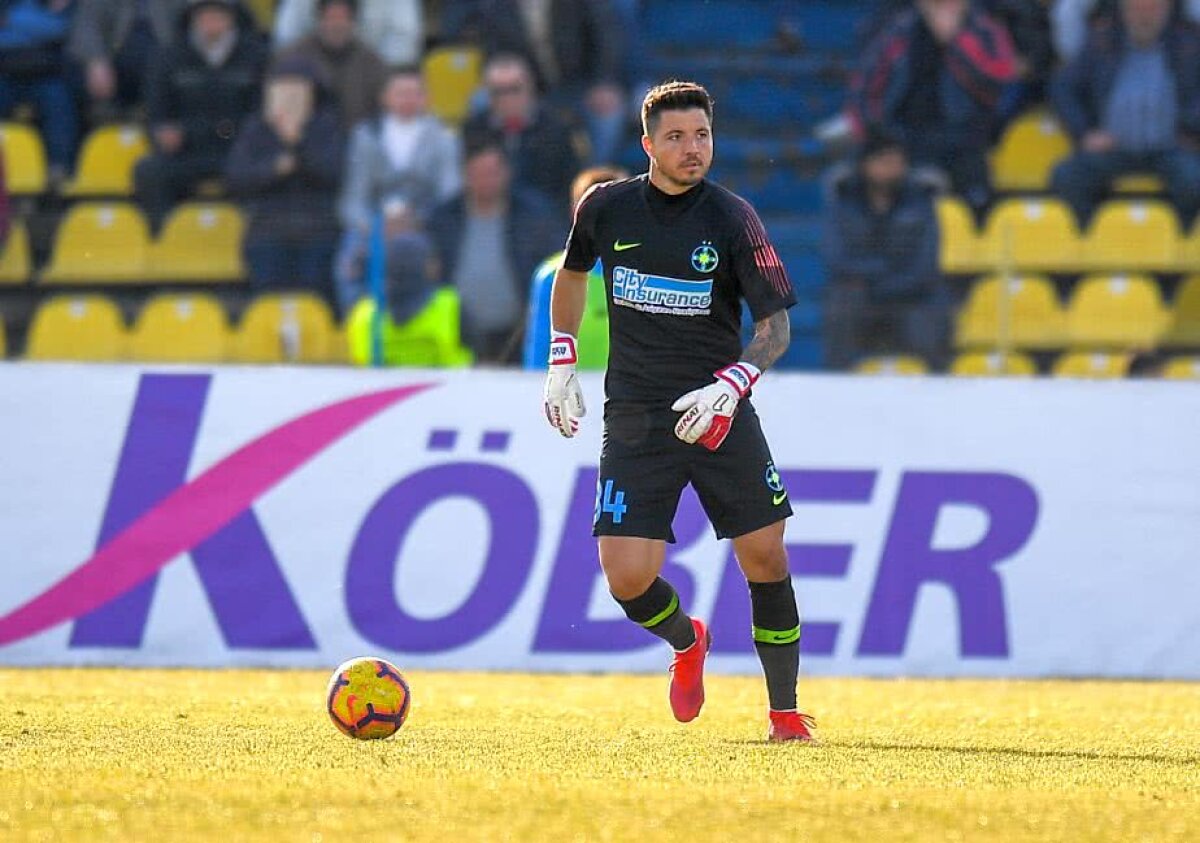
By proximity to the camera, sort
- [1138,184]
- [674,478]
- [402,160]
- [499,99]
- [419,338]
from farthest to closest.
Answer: [1138,184] → [499,99] → [402,160] → [419,338] → [674,478]

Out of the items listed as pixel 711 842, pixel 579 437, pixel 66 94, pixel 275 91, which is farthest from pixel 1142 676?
pixel 66 94

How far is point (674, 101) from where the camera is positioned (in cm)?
714

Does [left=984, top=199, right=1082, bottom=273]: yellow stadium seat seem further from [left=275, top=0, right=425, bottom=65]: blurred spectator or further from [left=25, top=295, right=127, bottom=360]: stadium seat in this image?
[left=25, top=295, right=127, bottom=360]: stadium seat

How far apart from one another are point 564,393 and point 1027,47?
31.6 ft

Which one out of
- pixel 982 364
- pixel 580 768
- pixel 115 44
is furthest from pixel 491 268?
pixel 580 768

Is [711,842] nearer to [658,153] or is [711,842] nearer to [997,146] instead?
[658,153]

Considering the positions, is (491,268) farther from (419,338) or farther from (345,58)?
(345,58)

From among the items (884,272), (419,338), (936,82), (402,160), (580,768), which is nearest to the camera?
(580,768)

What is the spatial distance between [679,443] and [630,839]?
243 cm

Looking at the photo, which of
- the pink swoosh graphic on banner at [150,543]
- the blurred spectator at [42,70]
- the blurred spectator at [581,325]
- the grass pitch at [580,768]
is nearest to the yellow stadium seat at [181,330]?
the pink swoosh graphic on banner at [150,543]

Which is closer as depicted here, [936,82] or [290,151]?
[290,151]

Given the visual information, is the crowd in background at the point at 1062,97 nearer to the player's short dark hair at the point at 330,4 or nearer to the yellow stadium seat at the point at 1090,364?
the yellow stadium seat at the point at 1090,364

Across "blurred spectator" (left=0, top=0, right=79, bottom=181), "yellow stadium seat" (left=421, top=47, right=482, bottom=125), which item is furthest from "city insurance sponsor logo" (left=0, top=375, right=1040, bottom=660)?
"yellow stadium seat" (left=421, top=47, right=482, bottom=125)

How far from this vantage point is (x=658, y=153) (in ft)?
23.6
